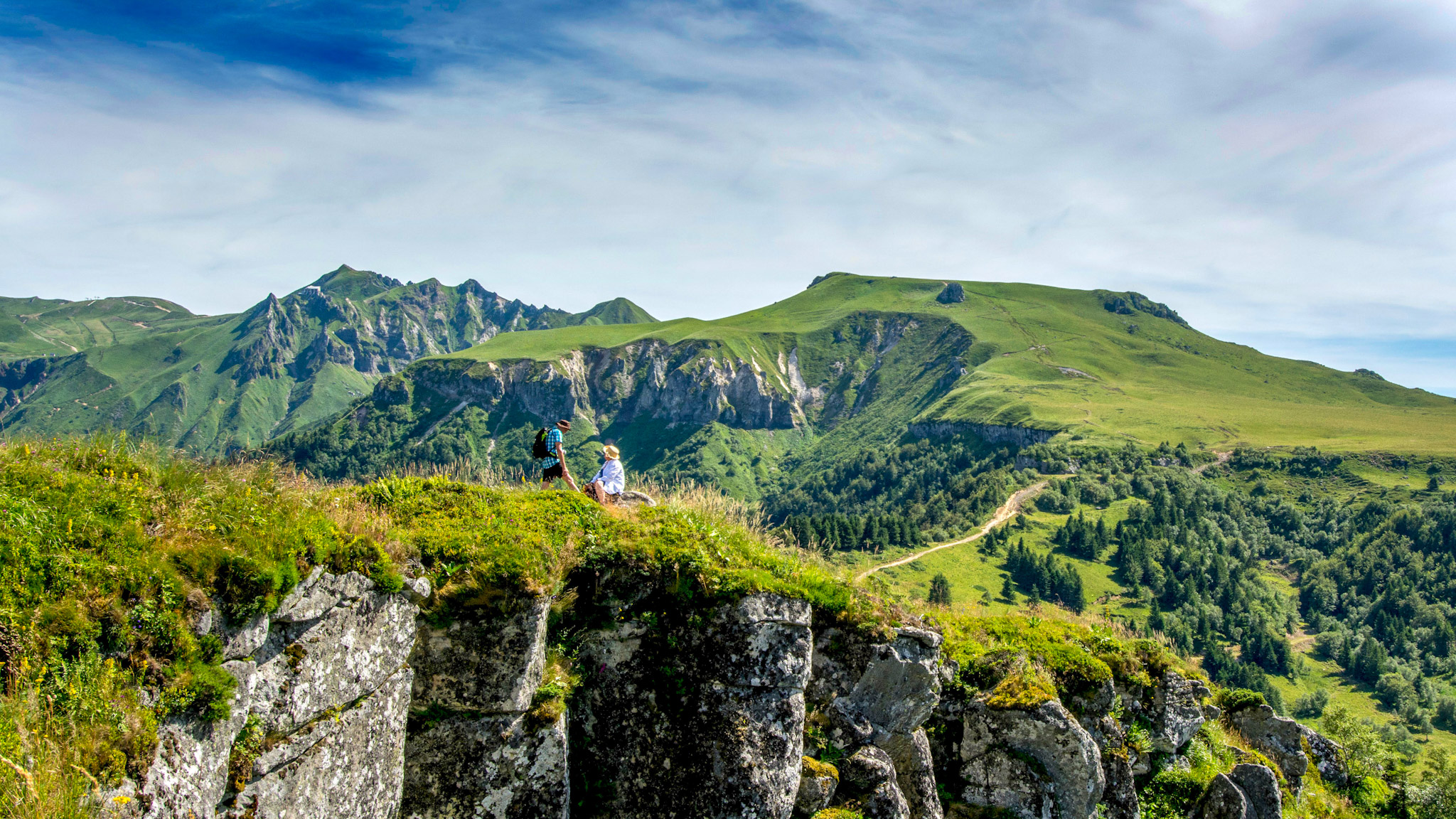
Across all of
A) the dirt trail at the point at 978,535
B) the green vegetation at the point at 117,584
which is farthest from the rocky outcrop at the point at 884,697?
the dirt trail at the point at 978,535

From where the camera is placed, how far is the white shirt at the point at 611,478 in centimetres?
1379

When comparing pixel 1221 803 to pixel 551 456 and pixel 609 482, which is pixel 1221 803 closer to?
pixel 609 482

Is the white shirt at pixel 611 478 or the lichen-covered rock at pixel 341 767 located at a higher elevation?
the white shirt at pixel 611 478

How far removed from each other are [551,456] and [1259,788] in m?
17.4

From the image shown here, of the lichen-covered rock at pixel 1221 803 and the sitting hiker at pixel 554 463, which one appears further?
the lichen-covered rock at pixel 1221 803

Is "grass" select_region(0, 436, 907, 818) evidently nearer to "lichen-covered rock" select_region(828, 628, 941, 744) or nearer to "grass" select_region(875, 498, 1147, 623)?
"lichen-covered rock" select_region(828, 628, 941, 744)

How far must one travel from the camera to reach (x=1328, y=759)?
20.5 m

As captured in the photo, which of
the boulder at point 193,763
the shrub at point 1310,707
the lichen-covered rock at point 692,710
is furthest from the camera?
the shrub at point 1310,707

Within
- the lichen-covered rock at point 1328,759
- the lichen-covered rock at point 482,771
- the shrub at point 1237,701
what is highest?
the lichen-covered rock at point 482,771

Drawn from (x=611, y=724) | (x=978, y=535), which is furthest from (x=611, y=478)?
(x=978, y=535)

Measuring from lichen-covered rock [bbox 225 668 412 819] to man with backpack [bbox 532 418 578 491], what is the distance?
18.0ft

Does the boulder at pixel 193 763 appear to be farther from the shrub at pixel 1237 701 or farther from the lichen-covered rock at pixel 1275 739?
the lichen-covered rock at pixel 1275 739

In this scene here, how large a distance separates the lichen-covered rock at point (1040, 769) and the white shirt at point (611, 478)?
8.21 m

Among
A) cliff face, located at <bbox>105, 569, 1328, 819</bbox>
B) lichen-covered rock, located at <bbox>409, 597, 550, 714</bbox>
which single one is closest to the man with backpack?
cliff face, located at <bbox>105, 569, 1328, 819</bbox>
